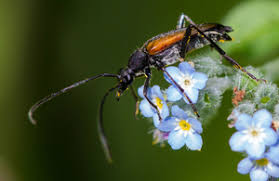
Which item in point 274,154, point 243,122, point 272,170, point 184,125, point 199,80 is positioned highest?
point 199,80

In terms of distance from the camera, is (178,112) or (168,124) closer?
(178,112)

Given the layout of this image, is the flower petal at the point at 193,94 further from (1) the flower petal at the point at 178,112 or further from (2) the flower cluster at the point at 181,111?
(1) the flower petal at the point at 178,112

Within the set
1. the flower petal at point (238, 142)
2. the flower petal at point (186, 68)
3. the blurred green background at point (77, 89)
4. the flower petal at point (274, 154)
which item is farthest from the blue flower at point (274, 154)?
the blurred green background at point (77, 89)

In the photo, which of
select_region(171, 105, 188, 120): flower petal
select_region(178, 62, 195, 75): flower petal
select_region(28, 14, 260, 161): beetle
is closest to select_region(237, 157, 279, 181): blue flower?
select_region(171, 105, 188, 120): flower petal

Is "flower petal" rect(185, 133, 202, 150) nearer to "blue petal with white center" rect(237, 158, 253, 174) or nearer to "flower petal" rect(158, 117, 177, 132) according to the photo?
"flower petal" rect(158, 117, 177, 132)

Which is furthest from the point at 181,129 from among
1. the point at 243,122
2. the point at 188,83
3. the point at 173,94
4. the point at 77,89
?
the point at 77,89

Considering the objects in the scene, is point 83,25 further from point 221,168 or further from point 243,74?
point 243,74

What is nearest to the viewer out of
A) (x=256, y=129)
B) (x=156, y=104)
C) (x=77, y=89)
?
(x=256, y=129)

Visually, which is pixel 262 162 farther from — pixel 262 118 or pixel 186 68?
pixel 186 68

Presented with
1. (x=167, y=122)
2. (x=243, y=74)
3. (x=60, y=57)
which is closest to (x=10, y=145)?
(x=60, y=57)
